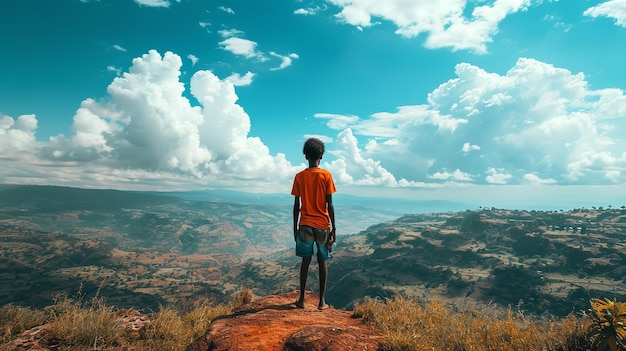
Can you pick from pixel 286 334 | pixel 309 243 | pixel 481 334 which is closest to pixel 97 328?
pixel 286 334

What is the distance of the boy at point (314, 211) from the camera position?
7684 millimetres

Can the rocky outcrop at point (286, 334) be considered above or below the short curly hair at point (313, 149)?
below

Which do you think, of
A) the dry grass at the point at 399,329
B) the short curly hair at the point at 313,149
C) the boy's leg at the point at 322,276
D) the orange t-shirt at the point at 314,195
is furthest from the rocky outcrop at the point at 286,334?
the short curly hair at the point at 313,149

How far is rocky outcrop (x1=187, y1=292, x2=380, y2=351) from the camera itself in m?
5.20

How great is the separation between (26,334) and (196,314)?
382 centimetres

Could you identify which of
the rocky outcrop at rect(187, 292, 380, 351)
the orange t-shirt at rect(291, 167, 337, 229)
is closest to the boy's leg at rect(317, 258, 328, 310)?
the rocky outcrop at rect(187, 292, 380, 351)

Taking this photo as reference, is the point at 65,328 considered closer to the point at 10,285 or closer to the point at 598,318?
the point at 598,318

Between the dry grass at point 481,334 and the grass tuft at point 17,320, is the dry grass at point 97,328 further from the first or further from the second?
the dry grass at point 481,334

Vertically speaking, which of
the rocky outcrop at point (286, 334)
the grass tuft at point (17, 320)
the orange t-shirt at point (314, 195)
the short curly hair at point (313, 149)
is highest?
the short curly hair at point (313, 149)

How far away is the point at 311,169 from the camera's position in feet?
25.9

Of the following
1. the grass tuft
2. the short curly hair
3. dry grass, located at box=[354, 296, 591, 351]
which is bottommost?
the grass tuft

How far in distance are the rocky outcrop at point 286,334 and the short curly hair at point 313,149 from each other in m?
4.01

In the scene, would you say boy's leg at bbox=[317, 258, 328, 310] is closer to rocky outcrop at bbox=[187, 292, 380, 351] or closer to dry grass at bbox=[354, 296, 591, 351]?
rocky outcrop at bbox=[187, 292, 380, 351]

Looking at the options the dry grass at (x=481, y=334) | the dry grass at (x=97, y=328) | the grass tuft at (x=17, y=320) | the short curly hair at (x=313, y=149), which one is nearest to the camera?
the dry grass at (x=481, y=334)
